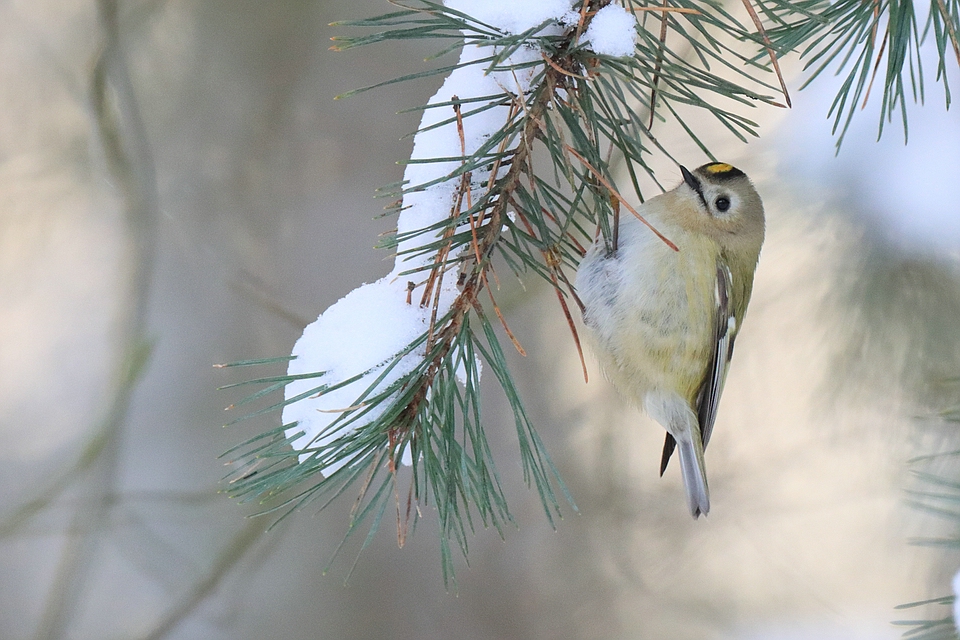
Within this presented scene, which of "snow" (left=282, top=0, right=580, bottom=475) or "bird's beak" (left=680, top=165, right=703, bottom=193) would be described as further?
"bird's beak" (left=680, top=165, right=703, bottom=193)

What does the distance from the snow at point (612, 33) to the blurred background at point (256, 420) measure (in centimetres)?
107

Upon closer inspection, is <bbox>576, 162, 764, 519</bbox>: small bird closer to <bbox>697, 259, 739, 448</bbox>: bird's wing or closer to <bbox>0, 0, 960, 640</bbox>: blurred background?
<bbox>697, 259, 739, 448</bbox>: bird's wing

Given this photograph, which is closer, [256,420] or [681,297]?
[681,297]

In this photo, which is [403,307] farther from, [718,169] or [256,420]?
[256,420]

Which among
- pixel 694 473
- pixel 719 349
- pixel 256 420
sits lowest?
pixel 694 473

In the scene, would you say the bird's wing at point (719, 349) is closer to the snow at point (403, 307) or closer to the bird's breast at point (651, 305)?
the bird's breast at point (651, 305)

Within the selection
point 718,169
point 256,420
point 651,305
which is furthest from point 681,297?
point 256,420

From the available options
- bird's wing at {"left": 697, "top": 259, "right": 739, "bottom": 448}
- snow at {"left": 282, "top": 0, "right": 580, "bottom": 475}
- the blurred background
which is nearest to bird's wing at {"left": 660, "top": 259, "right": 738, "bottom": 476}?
bird's wing at {"left": 697, "top": 259, "right": 739, "bottom": 448}

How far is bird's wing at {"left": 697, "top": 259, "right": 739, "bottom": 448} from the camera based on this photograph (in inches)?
29.4

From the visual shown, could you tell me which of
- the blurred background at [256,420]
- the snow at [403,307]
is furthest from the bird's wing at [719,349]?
the blurred background at [256,420]

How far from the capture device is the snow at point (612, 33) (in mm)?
329

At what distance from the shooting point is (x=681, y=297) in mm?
717

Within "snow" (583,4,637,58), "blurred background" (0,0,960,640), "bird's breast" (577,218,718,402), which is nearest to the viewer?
"snow" (583,4,637,58)

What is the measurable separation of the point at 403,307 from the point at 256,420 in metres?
1.39
